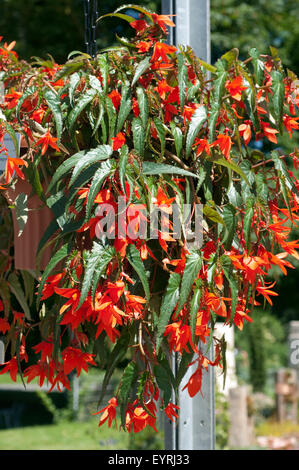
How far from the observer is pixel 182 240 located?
111 cm

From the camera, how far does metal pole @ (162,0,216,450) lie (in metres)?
1.47

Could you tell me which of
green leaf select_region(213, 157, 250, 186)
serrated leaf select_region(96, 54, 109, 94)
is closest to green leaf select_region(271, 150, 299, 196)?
green leaf select_region(213, 157, 250, 186)

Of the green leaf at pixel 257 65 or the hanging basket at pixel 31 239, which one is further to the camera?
the hanging basket at pixel 31 239

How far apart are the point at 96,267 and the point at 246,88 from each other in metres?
0.41

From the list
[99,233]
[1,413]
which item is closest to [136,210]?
[99,233]

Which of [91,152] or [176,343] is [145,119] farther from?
[176,343]

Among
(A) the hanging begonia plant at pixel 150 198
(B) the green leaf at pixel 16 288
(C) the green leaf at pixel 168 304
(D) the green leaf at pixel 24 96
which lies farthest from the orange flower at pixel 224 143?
(B) the green leaf at pixel 16 288

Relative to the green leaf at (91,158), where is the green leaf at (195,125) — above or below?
above

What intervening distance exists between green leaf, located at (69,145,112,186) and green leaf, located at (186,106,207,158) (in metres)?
0.13

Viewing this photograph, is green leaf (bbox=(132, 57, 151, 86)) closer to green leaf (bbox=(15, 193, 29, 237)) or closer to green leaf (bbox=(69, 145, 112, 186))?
green leaf (bbox=(69, 145, 112, 186))

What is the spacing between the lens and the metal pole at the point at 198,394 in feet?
4.81

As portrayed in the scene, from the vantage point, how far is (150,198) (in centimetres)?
100

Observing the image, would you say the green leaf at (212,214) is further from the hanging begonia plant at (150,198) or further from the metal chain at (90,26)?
A: the metal chain at (90,26)

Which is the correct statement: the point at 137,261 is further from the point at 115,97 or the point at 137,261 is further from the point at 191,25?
the point at 191,25
